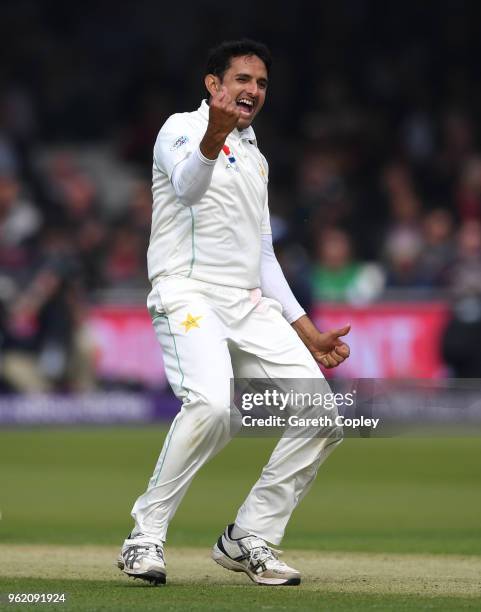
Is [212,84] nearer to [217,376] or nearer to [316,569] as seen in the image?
[217,376]

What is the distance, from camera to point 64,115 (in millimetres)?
19625

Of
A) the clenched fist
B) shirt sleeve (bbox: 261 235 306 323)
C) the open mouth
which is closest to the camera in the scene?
the clenched fist

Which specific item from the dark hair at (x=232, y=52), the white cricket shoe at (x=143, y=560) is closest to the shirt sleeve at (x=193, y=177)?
the dark hair at (x=232, y=52)

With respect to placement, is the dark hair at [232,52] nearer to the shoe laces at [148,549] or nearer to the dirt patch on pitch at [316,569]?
the shoe laces at [148,549]

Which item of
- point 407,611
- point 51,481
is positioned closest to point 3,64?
point 51,481

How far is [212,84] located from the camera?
19.0 ft

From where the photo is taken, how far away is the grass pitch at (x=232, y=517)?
5.30m

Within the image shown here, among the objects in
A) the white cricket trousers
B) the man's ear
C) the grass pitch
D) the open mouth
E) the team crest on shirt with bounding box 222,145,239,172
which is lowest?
the grass pitch

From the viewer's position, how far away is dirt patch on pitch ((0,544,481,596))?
18.4 ft

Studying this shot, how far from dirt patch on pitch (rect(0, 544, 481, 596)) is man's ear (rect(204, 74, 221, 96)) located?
6.40 ft

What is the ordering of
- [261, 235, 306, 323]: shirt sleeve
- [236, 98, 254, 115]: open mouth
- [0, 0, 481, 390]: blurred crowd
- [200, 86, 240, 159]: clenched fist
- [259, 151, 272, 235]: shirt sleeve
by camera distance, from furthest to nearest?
[0, 0, 481, 390]: blurred crowd < [261, 235, 306, 323]: shirt sleeve < [259, 151, 272, 235]: shirt sleeve < [236, 98, 254, 115]: open mouth < [200, 86, 240, 159]: clenched fist

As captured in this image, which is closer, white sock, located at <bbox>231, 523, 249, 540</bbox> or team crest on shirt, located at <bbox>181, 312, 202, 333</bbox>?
team crest on shirt, located at <bbox>181, 312, 202, 333</bbox>

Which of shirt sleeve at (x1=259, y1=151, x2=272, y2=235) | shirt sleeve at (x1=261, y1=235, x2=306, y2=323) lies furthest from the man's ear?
shirt sleeve at (x1=261, y1=235, x2=306, y2=323)

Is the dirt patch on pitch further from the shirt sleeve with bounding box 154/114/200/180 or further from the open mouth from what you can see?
the open mouth
